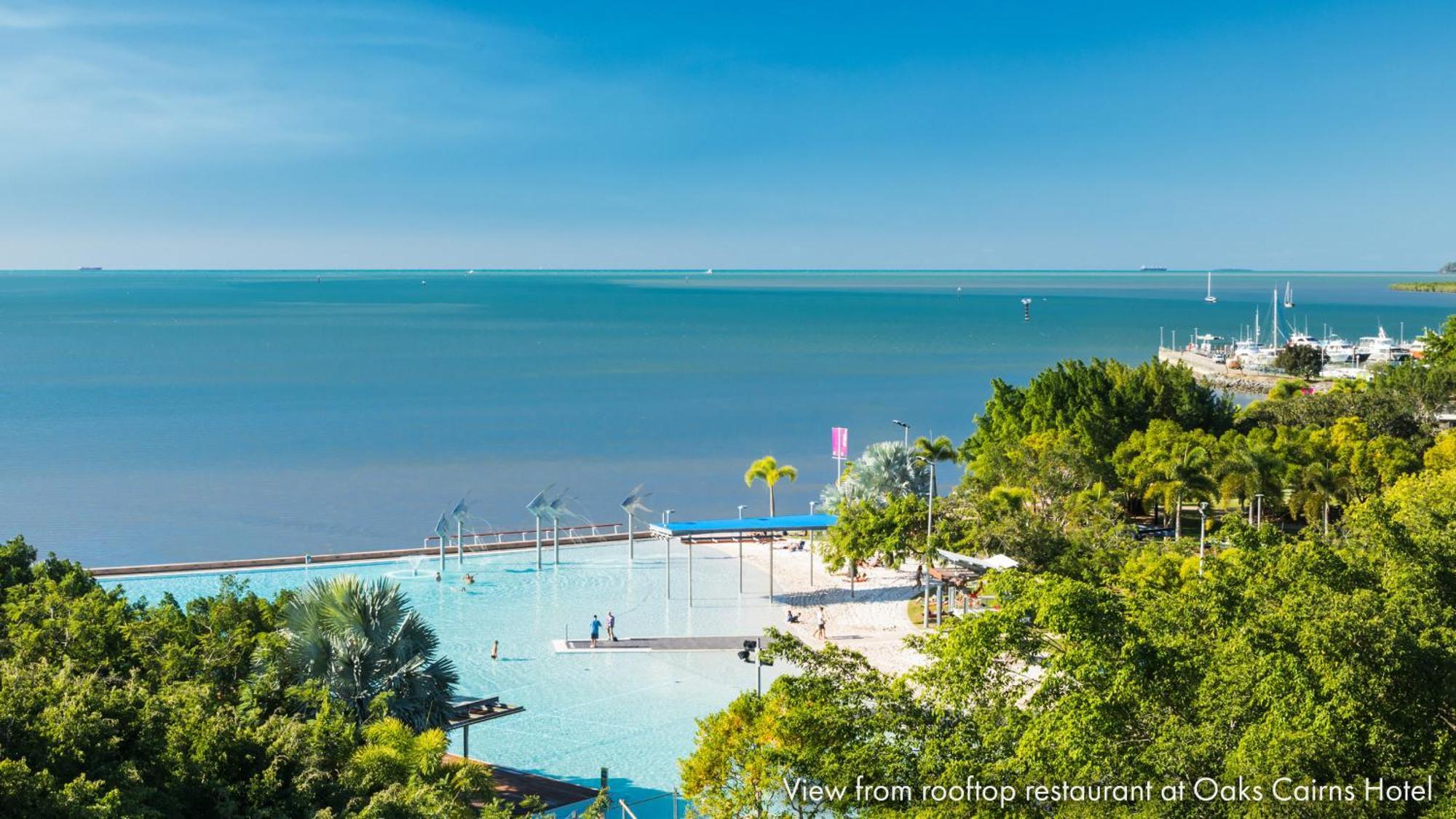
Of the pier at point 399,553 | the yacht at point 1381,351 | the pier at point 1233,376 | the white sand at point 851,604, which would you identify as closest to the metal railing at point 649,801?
the white sand at point 851,604

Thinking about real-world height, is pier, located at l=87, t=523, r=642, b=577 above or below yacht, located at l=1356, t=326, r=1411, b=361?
below

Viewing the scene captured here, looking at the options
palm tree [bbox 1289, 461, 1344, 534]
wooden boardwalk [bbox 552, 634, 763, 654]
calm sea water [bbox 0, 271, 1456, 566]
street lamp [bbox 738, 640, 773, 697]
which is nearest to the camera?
street lamp [bbox 738, 640, 773, 697]

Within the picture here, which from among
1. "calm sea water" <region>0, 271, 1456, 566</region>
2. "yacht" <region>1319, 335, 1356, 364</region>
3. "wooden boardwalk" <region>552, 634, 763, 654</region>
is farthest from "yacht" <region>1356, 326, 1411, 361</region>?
"wooden boardwalk" <region>552, 634, 763, 654</region>

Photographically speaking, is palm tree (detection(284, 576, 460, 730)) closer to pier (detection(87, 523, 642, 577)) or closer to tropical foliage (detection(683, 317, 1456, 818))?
tropical foliage (detection(683, 317, 1456, 818))

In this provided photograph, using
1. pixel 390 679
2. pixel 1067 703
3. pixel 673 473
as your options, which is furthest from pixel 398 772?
pixel 673 473

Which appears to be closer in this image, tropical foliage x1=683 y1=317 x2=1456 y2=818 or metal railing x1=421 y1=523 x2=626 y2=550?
tropical foliage x1=683 y1=317 x2=1456 y2=818

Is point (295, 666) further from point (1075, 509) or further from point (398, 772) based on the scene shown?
→ point (1075, 509)

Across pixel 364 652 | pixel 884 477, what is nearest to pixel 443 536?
pixel 884 477
